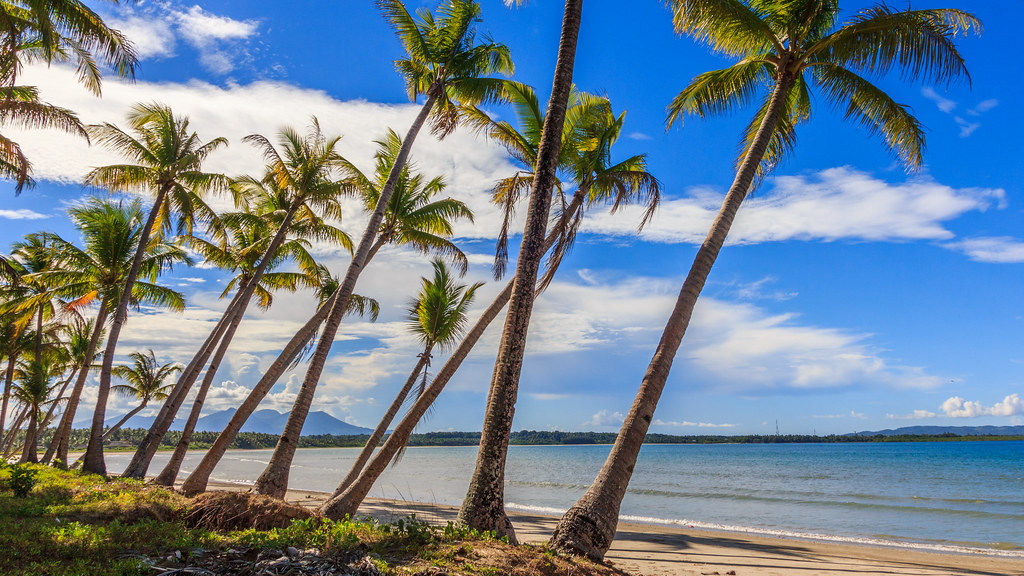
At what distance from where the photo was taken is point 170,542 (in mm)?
5406

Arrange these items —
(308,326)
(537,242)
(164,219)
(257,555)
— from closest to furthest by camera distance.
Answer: (257,555) → (537,242) → (308,326) → (164,219)

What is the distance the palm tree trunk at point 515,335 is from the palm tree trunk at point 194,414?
10539mm

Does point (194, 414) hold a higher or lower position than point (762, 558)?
higher

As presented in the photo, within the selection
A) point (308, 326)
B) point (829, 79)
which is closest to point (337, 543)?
point (308, 326)

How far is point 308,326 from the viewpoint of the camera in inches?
516

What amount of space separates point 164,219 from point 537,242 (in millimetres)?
14365

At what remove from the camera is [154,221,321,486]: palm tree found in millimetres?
14004

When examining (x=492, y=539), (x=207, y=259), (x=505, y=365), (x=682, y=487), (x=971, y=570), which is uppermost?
(x=207, y=259)

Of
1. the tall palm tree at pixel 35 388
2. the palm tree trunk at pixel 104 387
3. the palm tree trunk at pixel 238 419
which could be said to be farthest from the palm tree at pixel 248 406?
the tall palm tree at pixel 35 388

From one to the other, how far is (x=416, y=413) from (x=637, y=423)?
14.8 feet

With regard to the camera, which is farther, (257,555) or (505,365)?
(505,365)

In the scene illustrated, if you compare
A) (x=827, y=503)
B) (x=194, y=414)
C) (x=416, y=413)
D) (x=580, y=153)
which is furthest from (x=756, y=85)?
(x=827, y=503)

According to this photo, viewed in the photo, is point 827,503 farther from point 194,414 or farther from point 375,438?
point 194,414

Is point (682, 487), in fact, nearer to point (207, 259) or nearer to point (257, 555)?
point (207, 259)
